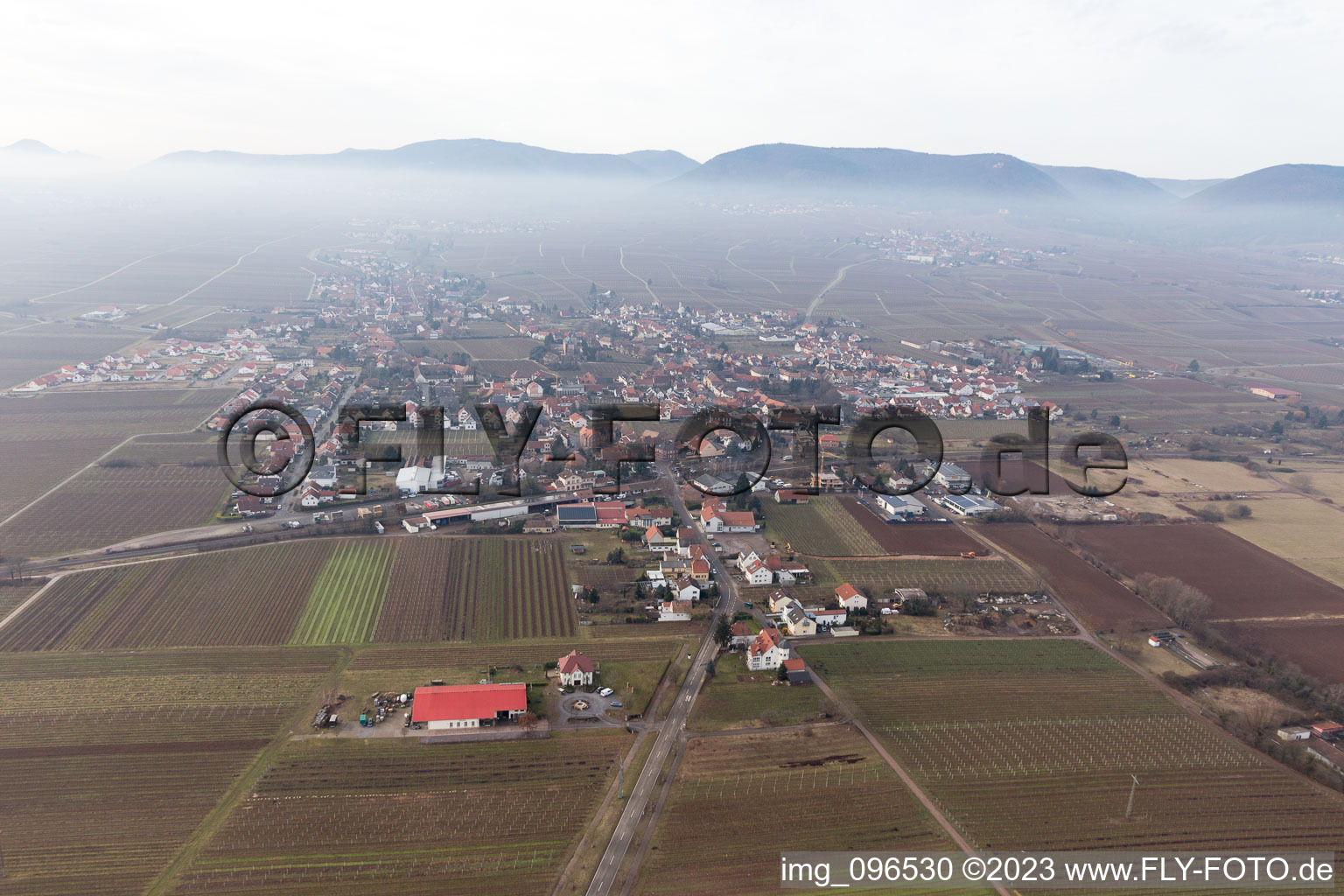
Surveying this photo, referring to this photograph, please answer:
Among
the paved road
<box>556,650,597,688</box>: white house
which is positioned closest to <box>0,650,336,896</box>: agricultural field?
<box>556,650,597,688</box>: white house

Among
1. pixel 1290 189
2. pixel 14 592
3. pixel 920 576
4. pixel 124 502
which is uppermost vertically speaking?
pixel 1290 189

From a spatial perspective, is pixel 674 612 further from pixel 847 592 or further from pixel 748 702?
pixel 847 592

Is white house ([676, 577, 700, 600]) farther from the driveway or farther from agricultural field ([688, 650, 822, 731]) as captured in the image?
the driveway

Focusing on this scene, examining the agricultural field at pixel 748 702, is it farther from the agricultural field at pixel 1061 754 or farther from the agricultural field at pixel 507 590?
the agricultural field at pixel 507 590

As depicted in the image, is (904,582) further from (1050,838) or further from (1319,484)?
(1319,484)

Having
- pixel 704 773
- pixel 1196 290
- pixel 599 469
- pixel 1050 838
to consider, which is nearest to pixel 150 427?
pixel 599 469

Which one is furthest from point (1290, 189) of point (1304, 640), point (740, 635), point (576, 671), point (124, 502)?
point (124, 502)
